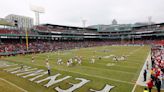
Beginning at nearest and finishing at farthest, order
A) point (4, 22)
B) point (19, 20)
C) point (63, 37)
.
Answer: point (4, 22) < point (63, 37) < point (19, 20)

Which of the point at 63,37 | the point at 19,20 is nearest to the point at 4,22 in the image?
the point at 63,37

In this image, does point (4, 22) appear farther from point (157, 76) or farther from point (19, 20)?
point (19, 20)

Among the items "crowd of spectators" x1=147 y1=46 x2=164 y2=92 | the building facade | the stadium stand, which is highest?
the building facade

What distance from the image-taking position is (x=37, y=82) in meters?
15.8

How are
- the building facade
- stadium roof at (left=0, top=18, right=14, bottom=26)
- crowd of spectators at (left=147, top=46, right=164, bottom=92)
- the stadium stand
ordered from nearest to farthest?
crowd of spectators at (left=147, top=46, right=164, bottom=92), the stadium stand, stadium roof at (left=0, top=18, right=14, bottom=26), the building facade

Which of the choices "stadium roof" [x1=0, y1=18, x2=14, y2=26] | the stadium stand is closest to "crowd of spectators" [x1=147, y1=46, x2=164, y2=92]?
the stadium stand

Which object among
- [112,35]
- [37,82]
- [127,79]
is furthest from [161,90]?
[112,35]

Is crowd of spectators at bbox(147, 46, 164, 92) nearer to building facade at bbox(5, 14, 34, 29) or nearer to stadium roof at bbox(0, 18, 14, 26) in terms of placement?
stadium roof at bbox(0, 18, 14, 26)

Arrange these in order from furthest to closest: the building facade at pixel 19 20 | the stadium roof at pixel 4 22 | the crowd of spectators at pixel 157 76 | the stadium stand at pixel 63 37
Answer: the building facade at pixel 19 20 → the stadium roof at pixel 4 22 → the stadium stand at pixel 63 37 → the crowd of spectators at pixel 157 76

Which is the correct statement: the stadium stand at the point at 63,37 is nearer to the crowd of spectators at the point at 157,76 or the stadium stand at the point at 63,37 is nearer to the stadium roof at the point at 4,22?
the stadium roof at the point at 4,22

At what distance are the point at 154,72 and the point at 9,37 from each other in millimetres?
55094

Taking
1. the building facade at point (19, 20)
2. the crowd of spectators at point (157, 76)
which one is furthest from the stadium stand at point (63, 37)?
the crowd of spectators at point (157, 76)

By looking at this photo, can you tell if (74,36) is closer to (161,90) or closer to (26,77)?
(26,77)

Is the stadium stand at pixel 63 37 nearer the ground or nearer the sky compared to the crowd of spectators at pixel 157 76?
nearer the sky
